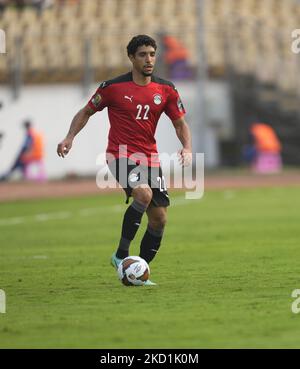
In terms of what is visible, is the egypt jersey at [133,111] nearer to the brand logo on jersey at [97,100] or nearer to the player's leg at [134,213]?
the brand logo on jersey at [97,100]

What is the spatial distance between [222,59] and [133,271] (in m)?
26.4

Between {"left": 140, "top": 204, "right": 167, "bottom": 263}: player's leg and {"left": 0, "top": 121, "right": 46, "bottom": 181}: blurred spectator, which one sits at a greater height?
{"left": 0, "top": 121, "right": 46, "bottom": 181}: blurred spectator

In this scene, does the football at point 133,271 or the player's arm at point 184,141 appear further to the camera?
the player's arm at point 184,141

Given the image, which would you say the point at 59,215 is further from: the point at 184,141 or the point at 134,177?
the point at 134,177

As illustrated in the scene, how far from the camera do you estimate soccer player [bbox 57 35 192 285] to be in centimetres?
1212

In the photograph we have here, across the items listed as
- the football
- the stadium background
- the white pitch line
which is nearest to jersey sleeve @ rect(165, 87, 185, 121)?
the football

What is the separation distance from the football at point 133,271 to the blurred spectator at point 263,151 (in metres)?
24.3

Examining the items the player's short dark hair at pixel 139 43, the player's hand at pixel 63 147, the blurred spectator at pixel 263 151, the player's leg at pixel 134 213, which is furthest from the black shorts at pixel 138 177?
the blurred spectator at pixel 263 151

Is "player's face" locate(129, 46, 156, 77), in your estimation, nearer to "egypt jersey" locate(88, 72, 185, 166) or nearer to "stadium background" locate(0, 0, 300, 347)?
"egypt jersey" locate(88, 72, 185, 166)

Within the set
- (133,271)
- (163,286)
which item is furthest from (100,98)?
(163,286)

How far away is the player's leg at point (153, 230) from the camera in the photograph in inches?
486

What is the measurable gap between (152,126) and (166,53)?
988 inches

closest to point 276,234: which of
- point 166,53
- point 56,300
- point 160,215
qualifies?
point 160,215

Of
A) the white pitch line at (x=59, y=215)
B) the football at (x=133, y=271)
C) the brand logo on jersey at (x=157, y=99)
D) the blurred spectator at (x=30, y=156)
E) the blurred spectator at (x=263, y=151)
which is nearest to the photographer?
the football at (x=133, y=271)
